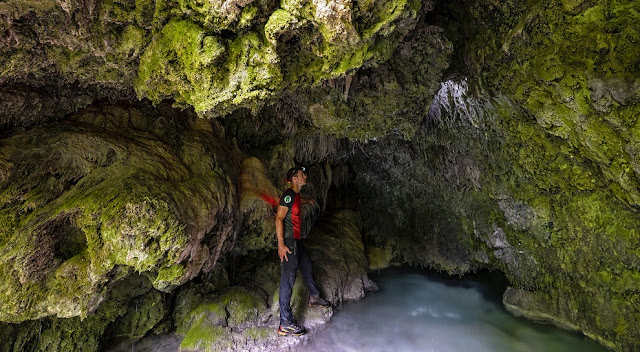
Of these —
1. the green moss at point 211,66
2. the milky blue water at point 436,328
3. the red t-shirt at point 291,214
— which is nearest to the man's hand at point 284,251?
the red t-shirt at point 291,214

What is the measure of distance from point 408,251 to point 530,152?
4.67 meters

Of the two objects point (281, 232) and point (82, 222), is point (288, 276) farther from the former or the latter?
point (82, 222)

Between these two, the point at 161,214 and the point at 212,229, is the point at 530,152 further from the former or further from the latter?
the point at 161,214

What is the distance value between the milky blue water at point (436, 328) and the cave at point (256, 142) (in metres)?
0.30

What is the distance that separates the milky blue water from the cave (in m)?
0.30

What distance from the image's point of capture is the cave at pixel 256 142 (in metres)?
2.97

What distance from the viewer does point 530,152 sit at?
15.2 feet

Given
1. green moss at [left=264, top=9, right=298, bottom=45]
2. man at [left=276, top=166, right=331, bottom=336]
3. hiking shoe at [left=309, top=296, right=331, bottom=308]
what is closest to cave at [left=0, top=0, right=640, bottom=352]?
green moss at [left=264, top=9, right=298, bottom=45]

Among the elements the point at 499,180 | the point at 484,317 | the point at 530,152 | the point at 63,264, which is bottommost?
the point at 484,317

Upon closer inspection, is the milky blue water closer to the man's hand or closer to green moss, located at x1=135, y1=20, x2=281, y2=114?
the man's hand

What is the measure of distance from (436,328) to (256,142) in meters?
4.20

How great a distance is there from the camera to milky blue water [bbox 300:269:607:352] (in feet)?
14.5

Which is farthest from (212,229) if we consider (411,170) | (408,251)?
(408,251)

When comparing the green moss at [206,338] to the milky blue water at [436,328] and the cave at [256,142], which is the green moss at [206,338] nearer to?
the cave at [256,142]
